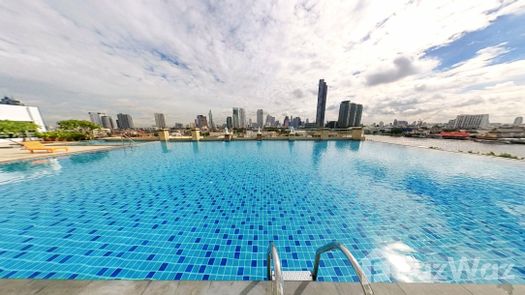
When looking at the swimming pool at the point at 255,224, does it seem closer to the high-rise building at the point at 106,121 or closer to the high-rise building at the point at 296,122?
the high-rise building at the point at 296,122

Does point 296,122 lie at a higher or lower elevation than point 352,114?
lower

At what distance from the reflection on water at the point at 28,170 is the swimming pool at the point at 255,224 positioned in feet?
0.57

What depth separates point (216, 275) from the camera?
3.14m

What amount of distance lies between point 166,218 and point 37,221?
3.65 m

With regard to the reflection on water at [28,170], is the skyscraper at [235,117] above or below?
above

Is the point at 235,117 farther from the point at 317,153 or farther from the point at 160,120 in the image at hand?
the point at 317,153

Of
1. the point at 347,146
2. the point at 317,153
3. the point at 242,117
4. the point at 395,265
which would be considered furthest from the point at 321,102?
the point at 395,265

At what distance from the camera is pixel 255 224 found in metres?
4.65

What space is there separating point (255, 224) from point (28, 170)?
1461 cm

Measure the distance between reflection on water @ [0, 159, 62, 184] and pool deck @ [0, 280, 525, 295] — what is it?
1099cm

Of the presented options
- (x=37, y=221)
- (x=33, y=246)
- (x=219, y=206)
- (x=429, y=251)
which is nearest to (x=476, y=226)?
(x=429, y=251)

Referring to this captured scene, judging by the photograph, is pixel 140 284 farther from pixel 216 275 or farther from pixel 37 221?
pixel 37 221

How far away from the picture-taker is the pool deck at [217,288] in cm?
196

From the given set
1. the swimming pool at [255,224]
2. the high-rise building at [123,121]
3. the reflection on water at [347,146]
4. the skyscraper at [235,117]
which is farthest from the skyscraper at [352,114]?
the high-rise building at [123,121]
